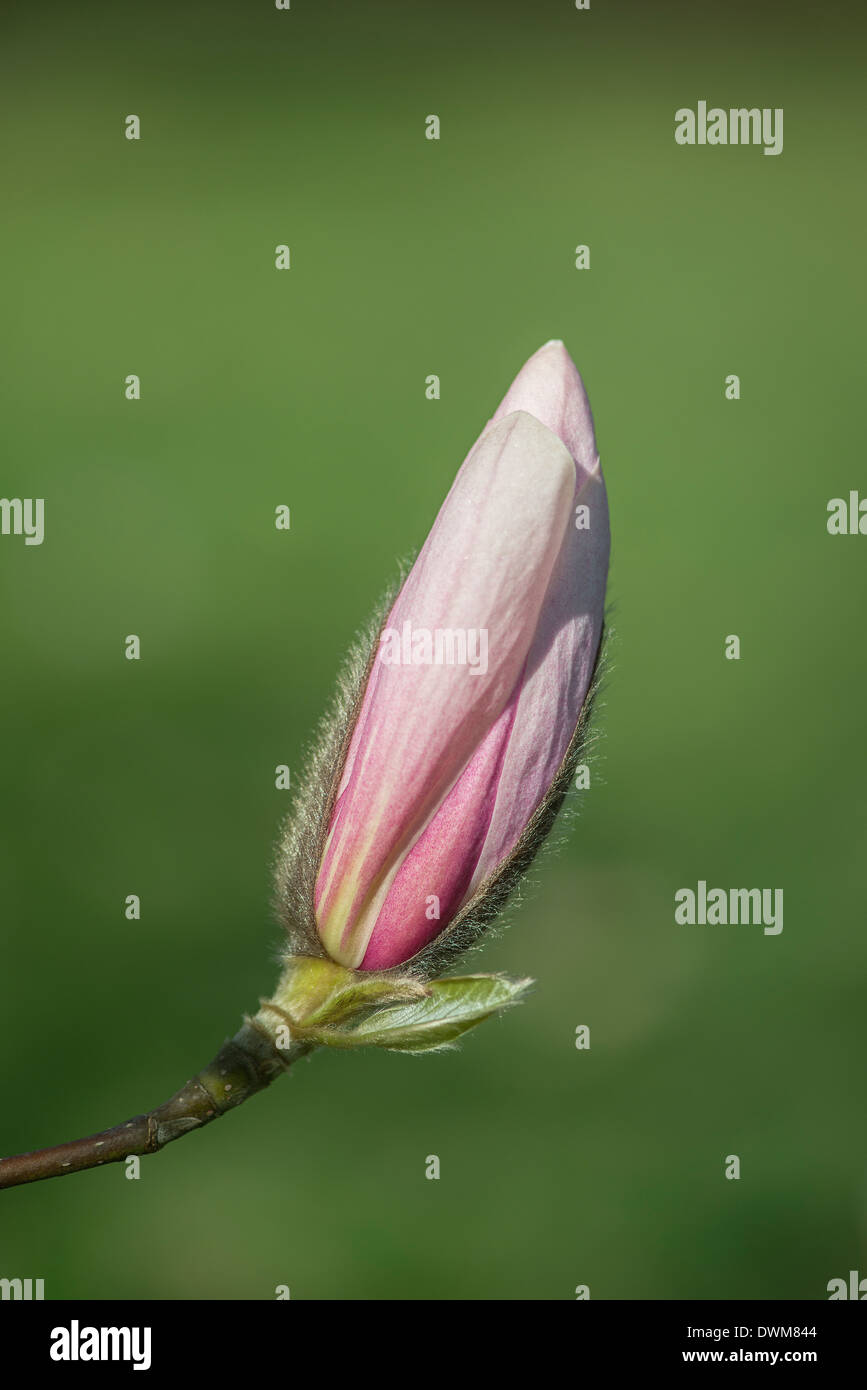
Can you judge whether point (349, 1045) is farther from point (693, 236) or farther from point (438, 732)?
point (693, 236)
